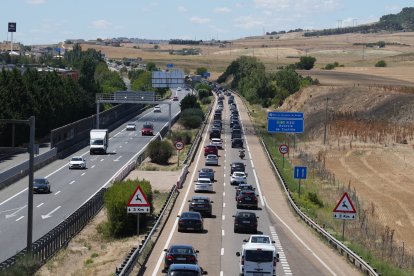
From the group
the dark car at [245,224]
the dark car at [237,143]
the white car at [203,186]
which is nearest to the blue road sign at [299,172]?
the white car at [203,186]

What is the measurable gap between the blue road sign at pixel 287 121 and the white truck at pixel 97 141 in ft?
62.7

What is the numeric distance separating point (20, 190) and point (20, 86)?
32.9 meters

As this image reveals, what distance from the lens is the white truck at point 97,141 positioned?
89.4 meters

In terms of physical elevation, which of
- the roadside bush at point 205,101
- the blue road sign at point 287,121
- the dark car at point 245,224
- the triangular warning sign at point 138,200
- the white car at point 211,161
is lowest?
the white car at point 211,161

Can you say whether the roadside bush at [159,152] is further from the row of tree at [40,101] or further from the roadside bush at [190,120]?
the roadside bush at [190,120]

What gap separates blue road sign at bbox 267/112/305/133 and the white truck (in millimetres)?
19117

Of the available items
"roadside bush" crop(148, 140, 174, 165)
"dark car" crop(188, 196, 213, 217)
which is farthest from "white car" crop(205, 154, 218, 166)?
"dark car" crop(188, 196, 213, 217)

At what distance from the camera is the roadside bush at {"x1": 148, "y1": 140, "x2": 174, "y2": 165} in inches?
3225

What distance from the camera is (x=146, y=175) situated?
71812mm

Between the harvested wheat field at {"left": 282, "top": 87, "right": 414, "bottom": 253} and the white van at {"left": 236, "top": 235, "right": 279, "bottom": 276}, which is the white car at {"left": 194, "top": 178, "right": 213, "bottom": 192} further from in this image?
the white van at {"left": 236, "top": 235, "right": 279, "bottom": 276}

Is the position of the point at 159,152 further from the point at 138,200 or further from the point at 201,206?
the point at 138,200

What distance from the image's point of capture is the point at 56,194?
62.2 meters

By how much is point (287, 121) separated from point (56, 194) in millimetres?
23857

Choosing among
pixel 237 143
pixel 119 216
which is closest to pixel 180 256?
pixel 119 216
